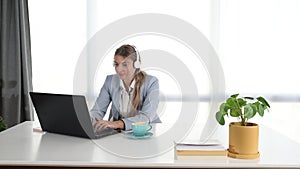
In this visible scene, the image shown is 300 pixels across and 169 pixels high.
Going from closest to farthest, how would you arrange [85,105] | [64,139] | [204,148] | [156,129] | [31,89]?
[204,148]
[85,105]
[64,139]
[156,129]
[31,89]

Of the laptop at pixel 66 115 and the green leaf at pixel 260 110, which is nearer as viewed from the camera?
the green leaf at pixel 260 110

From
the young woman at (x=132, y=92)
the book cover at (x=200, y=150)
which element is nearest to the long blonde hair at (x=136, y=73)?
the young woman at (x=132, y=92)

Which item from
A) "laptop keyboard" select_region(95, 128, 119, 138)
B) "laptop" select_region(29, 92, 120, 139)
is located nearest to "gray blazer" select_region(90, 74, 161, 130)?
"laptop keyboard" select_region(95, 128, 119, 138)

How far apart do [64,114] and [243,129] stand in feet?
2.73

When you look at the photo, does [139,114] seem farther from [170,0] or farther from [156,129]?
[170,0]

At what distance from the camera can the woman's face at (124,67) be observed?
2.18 meters

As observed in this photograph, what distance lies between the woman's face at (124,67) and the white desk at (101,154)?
407mm

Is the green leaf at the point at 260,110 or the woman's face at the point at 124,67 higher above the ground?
the woman's face at the point at 124,67

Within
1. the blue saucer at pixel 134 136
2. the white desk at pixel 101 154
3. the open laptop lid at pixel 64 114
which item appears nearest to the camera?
the white desk at pixel 101 154

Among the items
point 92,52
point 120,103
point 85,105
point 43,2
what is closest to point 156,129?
point 120,103

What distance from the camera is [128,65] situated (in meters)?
2.20

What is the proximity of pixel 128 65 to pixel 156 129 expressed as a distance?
405mm

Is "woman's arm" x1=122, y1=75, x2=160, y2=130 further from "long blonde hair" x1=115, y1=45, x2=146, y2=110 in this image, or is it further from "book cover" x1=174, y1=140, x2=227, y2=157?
"book cover" x1=174, y1=140, x2=227, y2=157

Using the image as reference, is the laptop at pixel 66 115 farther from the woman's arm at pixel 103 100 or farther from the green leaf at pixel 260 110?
the green leaf at pixel 260 110
